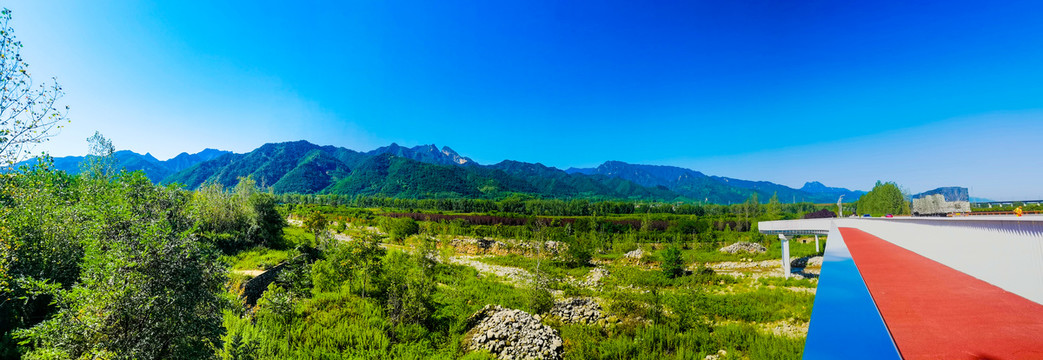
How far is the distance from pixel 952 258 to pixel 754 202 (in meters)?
72.8

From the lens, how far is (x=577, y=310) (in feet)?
52.7

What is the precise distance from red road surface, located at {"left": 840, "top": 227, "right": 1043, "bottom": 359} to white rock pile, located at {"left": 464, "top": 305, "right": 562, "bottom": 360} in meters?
9.46

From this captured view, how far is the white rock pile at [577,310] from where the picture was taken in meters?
15.3

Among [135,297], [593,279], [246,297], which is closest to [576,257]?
[593,279]

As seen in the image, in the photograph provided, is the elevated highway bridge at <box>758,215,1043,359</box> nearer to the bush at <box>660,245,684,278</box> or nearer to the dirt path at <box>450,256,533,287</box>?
the dirt path at <box>450,256,533,287</box>

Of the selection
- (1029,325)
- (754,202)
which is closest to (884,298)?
(1029,325)

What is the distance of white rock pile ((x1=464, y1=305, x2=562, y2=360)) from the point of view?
37.0ft

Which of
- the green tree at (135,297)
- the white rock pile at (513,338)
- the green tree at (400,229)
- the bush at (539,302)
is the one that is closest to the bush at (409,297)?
the white rock pile at (513,338)

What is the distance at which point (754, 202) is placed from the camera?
67500 mm

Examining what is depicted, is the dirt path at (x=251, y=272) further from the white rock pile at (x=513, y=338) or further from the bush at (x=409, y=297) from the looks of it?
the white rock pile at (x=513, y=338)

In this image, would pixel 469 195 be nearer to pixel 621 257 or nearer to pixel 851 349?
pixel 621 257

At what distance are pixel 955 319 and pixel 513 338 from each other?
36.3ft

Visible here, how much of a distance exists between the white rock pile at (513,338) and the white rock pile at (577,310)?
2860 millimetres

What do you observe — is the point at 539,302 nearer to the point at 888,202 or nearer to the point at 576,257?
the point at 576,257
